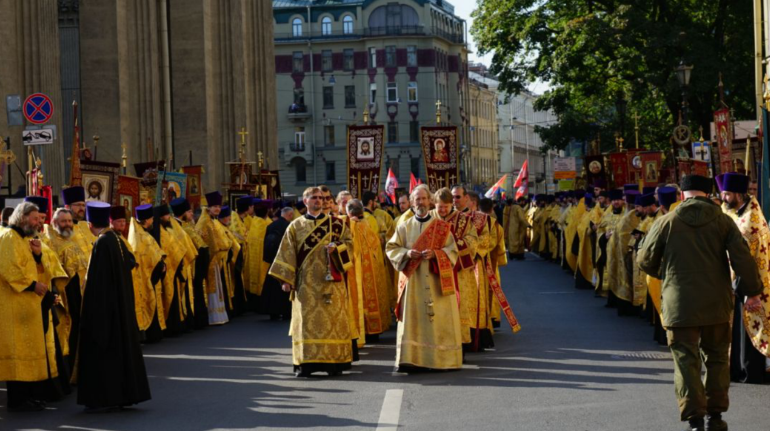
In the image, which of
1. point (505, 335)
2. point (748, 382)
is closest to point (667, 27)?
point (505, 335)

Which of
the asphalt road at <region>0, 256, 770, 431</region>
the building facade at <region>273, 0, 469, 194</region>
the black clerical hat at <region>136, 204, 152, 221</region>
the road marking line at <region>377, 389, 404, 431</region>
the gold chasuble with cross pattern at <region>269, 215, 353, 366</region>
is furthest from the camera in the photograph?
the building facade at <region>273, 0, 469, 194</region>

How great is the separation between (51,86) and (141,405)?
1407 cm

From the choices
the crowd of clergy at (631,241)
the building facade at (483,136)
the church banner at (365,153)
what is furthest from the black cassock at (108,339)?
the building facade at (483,136)

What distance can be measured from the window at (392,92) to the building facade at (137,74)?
205ft

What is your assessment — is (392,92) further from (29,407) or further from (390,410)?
(390,410)

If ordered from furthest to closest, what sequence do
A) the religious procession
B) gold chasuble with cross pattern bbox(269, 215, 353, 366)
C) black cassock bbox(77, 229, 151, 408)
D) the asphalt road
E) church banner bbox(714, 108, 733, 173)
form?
church banner bbox(714, 108, 733, 173), gold chasuble with cross pattern bbox(269, 215, 353, 366), black cassock bbox(77, 229, 151, 408), the religious procession, the asphalt road

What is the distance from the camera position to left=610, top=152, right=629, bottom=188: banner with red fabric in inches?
1250

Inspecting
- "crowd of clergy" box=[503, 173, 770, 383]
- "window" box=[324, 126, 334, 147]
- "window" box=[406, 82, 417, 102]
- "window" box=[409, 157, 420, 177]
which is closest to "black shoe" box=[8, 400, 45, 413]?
"crowd of clergy" box=[503, 173, 770, 383]

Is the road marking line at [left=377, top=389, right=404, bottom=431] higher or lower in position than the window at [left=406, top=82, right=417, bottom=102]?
lower

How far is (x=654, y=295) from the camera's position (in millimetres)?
16031

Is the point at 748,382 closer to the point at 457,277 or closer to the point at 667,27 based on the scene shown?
the point at 457,277

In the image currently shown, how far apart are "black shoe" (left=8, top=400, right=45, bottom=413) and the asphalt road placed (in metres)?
0.13

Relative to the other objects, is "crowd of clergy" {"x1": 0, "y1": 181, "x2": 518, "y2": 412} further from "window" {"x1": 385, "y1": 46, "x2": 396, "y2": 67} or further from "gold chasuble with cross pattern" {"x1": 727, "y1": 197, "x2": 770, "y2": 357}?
"window" {"x1": 385, "y1": 46, "x2": 396, "y2": 67}

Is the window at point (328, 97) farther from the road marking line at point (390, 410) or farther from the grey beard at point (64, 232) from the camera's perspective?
the road marking line at point (390, 410)
